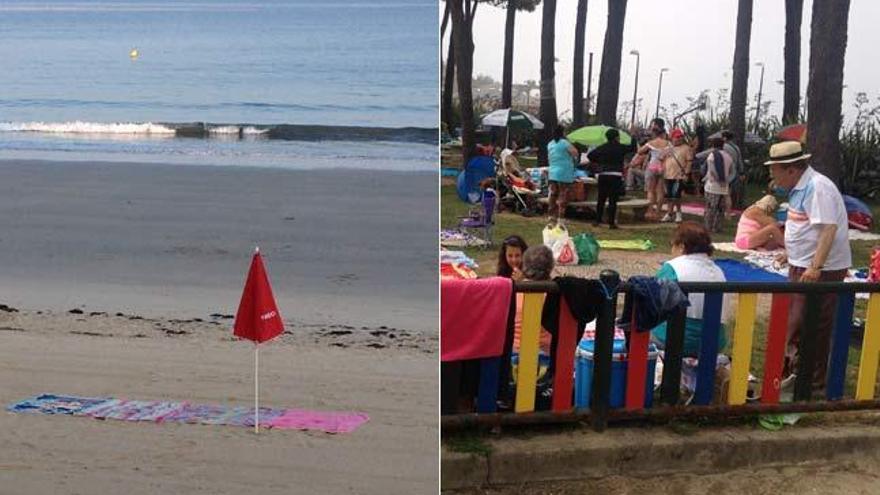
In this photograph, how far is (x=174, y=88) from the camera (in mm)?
1995

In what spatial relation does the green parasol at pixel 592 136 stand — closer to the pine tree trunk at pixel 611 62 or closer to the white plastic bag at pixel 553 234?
the pine tree trunk at pixel 611 62

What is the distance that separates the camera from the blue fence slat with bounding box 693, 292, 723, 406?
11.6 feet

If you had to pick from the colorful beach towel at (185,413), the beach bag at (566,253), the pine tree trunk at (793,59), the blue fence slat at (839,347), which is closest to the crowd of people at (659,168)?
the pine tree trunk at (793,59)

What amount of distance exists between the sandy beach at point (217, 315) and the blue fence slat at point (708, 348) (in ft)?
5.57

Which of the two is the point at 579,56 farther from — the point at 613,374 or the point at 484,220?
the point at 484,220

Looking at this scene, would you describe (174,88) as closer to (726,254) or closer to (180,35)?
(180,35)

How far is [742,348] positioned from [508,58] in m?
1.76

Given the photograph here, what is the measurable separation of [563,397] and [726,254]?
0.99m

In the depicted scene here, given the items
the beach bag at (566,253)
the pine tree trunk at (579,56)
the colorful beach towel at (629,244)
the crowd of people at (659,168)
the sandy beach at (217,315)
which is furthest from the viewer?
the beach bag at (566,253)

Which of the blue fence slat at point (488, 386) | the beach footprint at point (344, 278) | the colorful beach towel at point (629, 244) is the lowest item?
the blue fence slat at point (488, 386)

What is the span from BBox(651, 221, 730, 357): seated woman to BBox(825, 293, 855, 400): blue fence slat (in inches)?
15.3

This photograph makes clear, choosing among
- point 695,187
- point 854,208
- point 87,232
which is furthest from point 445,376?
point 854,208

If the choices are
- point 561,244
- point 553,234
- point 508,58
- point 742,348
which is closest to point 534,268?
point 742,348

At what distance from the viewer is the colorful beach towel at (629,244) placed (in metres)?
5.08
